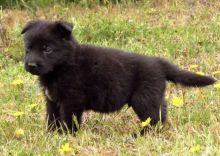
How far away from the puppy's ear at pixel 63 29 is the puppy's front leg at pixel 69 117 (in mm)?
678

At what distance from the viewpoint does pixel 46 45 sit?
17.0ft

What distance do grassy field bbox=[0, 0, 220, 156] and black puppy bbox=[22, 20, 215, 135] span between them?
0.22 m

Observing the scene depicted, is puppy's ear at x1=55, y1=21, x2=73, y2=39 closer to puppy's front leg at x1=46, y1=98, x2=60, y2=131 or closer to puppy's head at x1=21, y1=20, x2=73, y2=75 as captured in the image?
puppy's head at x1=21, y1=20, x2=73, y2=75

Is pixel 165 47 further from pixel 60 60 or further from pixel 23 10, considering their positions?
pixel 23 10

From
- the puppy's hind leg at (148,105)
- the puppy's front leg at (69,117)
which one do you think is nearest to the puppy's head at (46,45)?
the puppy's front leg at (69,117)

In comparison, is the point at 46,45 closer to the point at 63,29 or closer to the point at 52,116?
the point at 63,29

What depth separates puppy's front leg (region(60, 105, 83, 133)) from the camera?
17.0ft

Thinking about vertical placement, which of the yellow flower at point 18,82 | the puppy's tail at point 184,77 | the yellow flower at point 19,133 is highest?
the puppy's tail at point 184,77

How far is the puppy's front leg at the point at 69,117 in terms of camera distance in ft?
17.0

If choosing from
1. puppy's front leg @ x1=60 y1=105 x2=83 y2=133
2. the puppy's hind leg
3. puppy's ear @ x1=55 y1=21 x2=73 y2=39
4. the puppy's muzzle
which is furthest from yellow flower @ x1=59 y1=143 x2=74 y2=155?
puppy's ear @ x1=55 y1=21 x2=73 y2=39

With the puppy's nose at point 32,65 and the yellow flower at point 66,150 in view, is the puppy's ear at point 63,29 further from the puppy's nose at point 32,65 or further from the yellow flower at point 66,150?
the yellow flower at point 66,150

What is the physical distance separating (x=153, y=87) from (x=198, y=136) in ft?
2.80

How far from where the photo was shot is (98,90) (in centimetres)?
532

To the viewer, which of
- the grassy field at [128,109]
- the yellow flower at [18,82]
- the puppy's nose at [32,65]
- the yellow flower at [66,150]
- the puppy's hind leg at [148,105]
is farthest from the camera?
the yellow flower at [18,82]
